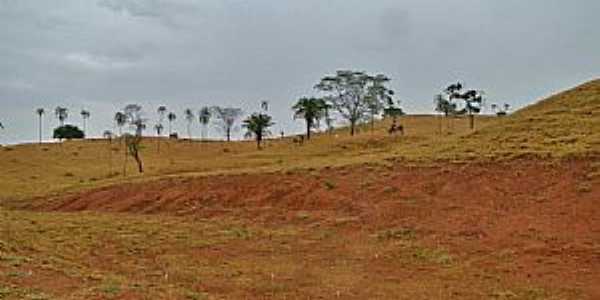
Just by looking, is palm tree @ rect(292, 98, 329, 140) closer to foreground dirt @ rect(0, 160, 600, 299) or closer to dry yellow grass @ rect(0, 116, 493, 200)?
dry yellow grass @ rect(0, 116, 493, 200)

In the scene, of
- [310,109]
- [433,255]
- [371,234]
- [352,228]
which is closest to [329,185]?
[352,228]

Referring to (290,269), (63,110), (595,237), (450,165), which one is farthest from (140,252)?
(63,110)

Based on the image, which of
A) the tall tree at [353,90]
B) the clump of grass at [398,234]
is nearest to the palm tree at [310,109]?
the tall tree at [353,90]

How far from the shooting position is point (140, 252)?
22.8m

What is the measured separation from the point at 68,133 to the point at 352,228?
103 metres

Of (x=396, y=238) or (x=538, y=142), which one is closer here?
(x=396, y=238)

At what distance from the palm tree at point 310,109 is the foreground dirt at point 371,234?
45.9 m

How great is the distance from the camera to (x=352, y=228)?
1081 inches

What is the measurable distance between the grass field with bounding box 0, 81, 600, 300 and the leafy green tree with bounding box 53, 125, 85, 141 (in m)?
75.8

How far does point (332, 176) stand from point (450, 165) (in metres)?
5.70

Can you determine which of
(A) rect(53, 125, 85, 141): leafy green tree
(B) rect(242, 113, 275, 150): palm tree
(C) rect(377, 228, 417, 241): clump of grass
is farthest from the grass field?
(A) rect(53, 125, 85, 141): leafy green tree

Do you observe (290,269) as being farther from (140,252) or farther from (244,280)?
(140,252)

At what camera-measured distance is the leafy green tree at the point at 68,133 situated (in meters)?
121

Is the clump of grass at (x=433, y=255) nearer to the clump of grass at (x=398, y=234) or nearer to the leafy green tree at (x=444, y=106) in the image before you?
the clump of grass at (x=398, y=234)
